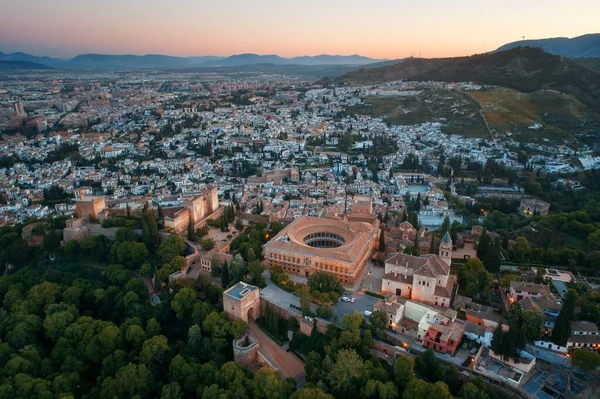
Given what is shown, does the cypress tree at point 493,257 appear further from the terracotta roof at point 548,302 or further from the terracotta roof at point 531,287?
the terracotta roof at point 548,302

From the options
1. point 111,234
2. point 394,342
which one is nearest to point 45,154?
point 111,234

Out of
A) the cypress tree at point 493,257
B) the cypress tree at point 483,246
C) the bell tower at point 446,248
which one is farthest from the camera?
the cypress tree at point 483,246

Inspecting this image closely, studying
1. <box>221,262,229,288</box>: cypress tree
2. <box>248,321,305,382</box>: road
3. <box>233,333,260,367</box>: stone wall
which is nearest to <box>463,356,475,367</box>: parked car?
<box>248,321,305,382</box>: road

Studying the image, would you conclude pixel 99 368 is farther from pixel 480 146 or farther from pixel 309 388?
A: pixel 480 146

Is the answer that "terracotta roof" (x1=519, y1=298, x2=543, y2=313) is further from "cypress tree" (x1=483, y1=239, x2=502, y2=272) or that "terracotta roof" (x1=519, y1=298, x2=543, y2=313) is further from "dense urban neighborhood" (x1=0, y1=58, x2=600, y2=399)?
"cypress tree" (x1=483, y1=239, x2=502, y2=272)

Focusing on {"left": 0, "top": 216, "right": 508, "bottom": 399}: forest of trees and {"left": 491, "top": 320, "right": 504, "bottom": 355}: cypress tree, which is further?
{"left": 0, "top": 216, "right": 508, "bottom": 399}: forest of trees

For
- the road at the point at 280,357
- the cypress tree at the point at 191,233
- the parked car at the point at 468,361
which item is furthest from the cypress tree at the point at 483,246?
the cypress tree at the point at 191,233

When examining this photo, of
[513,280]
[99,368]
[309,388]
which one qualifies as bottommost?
[99,368]

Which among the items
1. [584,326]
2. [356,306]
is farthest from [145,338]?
[584,326]
